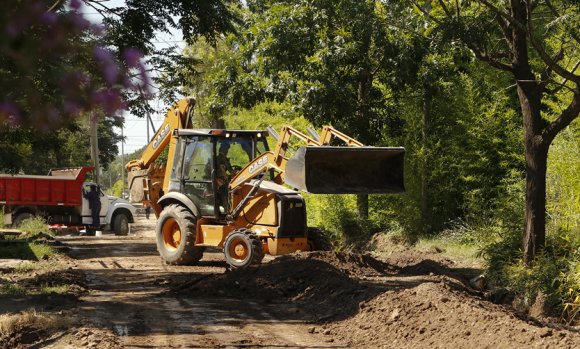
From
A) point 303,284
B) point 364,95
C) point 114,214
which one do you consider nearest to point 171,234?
point 303,284

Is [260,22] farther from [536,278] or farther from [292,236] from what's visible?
[536,278]

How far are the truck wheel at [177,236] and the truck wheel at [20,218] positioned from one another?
43.6 ft

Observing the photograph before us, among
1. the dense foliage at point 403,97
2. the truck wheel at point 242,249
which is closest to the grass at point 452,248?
the dense foliage at point 403,97

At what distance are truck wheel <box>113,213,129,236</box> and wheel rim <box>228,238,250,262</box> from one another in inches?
714

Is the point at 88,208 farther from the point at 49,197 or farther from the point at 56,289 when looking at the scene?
the point at 56,289

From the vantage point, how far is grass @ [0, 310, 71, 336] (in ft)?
30.3

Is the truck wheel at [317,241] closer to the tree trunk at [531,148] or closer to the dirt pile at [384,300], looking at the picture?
→ the dirt pile at [384,300]

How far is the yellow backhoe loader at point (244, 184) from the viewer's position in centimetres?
1447

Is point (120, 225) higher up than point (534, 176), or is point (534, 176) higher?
point (534, 176)

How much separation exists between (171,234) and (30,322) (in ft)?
28.0

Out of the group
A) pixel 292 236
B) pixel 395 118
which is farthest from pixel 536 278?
pixel 395 118

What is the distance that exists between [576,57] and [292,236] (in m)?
6.65

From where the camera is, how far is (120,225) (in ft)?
109

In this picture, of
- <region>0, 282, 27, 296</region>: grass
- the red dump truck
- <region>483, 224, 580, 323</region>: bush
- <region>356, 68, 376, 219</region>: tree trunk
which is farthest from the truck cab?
<region>483, 224, 580, 323</region>: bush
